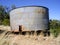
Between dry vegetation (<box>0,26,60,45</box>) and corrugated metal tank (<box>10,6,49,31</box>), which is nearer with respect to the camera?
dry vegetation (<box>0,26,60,45</box>)

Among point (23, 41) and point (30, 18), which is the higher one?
point (30, 18)

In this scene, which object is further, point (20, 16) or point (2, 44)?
point (20, 16)

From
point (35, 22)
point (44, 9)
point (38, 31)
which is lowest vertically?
point (38, 31)

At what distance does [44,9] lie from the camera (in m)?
14.9

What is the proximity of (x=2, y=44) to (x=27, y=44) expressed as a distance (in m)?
1.53

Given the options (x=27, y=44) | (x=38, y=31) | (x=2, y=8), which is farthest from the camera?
(x=2, y=8)

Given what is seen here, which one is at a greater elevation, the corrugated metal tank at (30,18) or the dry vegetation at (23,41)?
the corrugated metal tank at (30,18)

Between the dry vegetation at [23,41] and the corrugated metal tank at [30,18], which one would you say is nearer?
the dry vegetation at [23,41]

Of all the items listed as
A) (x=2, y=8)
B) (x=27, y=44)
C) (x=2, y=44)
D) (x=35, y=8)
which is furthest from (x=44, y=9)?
(x=2, y=8)

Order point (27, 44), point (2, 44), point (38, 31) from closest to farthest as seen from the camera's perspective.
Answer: point (2, 44) → point (27, 44) → point (38, 31)

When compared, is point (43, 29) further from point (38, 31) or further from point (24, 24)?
point (24, 24)

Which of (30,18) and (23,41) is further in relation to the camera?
(30,18)

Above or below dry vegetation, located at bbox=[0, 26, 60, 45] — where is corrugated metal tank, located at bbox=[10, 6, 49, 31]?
above

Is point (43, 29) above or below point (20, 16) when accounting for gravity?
below
